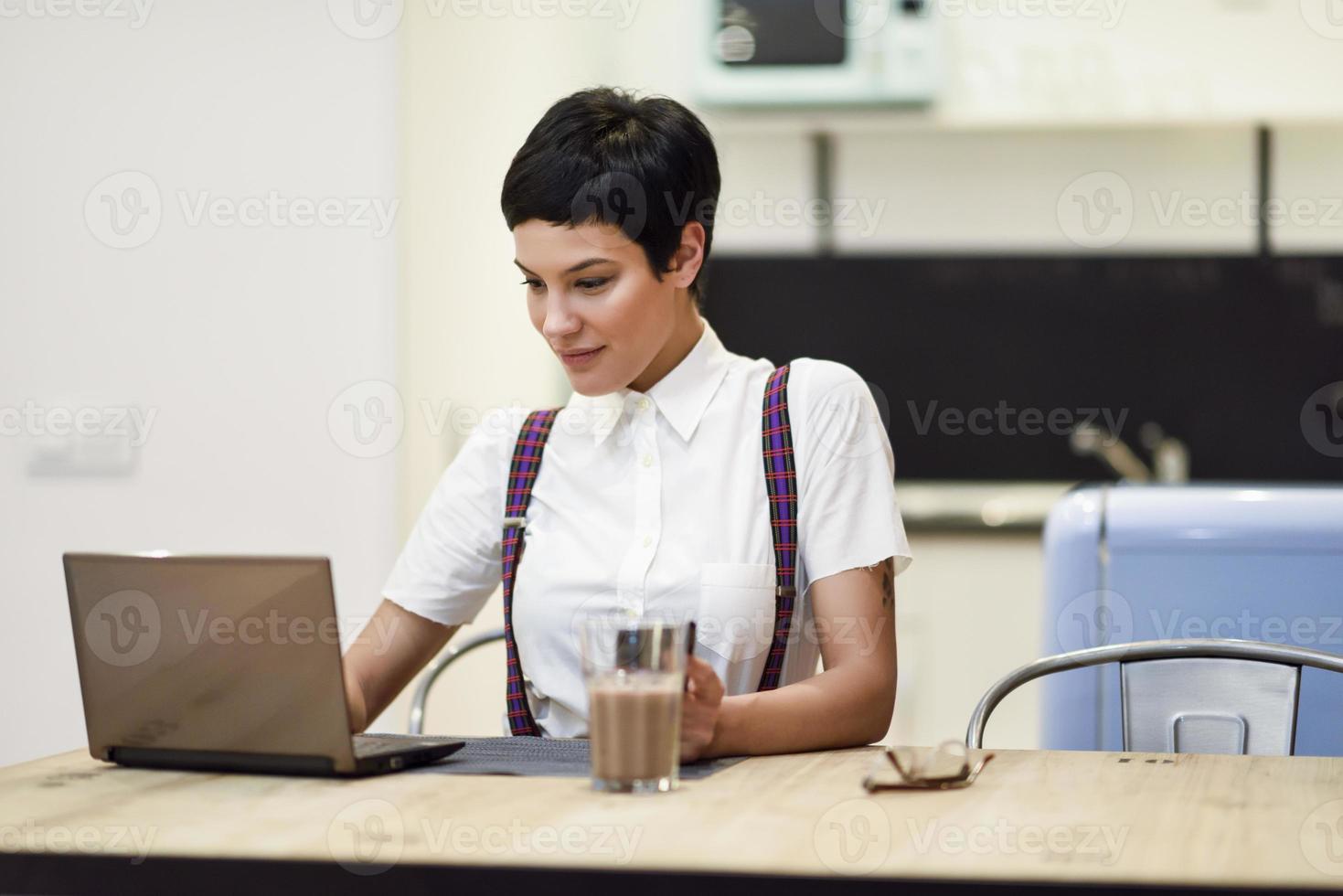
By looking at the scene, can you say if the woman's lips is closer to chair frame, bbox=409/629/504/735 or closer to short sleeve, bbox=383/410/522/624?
short sleeve, bbox=383/410/522/624

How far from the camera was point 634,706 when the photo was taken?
0.95 meters

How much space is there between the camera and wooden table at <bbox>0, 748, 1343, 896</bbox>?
2.47 ft

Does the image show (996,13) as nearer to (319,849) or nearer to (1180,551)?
(1180,551)

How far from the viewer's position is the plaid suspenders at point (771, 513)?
138cm

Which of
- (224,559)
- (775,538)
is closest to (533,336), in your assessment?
(775,538)

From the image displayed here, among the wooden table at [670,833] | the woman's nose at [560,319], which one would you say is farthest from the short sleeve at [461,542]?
the wooden table at [670,833]

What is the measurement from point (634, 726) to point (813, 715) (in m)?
0.31

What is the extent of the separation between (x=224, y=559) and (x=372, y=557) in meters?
1.60

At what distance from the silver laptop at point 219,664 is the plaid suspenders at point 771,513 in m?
0.36

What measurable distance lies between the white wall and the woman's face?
1255 mm

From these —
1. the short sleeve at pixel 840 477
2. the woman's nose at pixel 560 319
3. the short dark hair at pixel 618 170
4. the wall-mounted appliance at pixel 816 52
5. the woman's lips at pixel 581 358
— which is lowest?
the short sleeve at pixel 840 477

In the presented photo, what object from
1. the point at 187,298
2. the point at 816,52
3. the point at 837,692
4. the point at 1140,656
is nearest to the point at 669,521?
the point at 837,692

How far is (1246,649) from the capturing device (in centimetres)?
138

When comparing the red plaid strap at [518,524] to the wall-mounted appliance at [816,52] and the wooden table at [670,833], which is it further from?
the wall-mounted appliance at [816,52]
